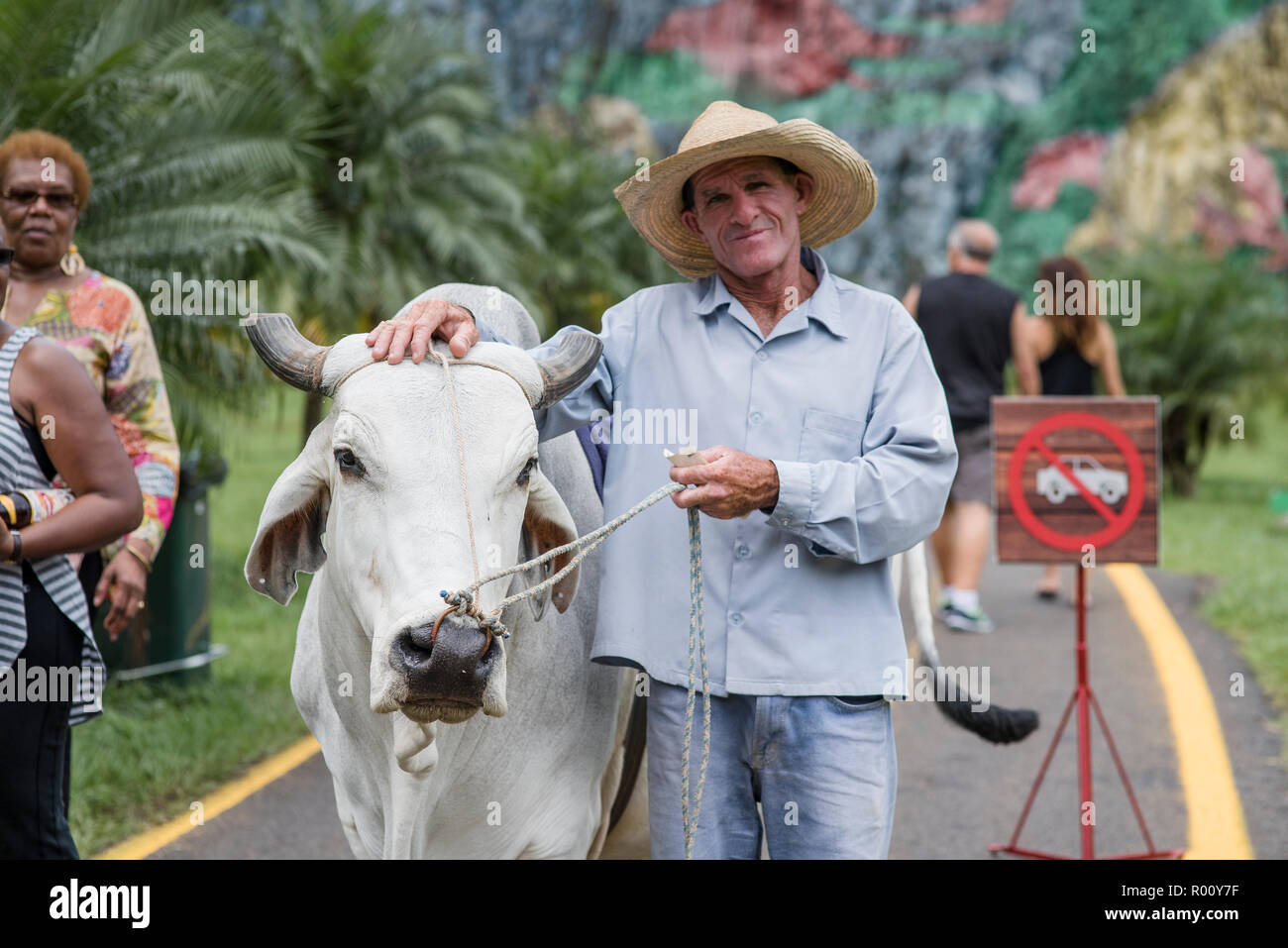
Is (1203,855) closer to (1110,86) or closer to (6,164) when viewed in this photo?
(6,164)

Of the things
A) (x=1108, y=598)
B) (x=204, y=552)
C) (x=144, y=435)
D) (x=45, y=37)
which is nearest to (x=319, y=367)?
(x=144, y=435)

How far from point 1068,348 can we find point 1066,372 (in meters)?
0.18

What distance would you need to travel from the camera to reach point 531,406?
9.95 feet

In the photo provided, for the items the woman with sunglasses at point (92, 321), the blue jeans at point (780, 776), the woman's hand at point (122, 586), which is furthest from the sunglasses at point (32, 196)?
the blue jeans at point (780, 776)

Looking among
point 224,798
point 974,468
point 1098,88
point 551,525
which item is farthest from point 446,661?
point 1098,88

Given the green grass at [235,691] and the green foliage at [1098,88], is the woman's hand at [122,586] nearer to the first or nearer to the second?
the green grass at [235,691]

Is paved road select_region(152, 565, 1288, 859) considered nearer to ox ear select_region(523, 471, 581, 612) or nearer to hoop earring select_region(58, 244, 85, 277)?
hoop earring select_region(58, 244, 85, 277)

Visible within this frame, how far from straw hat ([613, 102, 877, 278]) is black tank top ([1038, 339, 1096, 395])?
21.2 feet

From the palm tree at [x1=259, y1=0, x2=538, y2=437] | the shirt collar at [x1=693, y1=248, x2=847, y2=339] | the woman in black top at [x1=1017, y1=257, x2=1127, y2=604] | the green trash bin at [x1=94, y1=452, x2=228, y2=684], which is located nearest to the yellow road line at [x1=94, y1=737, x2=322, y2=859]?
the green trash bin at [x1=94, y1=452, x2=228, y2=684]

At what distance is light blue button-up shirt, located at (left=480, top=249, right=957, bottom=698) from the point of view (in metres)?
3.25

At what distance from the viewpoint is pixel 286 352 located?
3.02 meters

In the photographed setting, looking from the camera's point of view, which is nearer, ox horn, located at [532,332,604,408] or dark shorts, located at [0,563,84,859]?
ox horn, located at [532,332,604,408]

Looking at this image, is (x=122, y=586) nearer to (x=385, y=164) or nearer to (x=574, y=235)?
(x=385, y=164)

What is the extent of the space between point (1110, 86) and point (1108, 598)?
1345 inches
